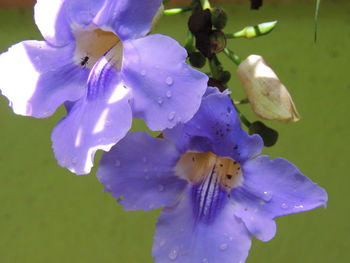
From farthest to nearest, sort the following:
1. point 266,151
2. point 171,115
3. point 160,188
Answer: point 266,151, point 160,188, point 171,115

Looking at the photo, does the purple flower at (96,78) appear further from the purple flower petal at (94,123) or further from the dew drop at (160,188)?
the dew drop at (160,188)

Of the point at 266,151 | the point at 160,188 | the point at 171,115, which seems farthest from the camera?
the point at 266,151

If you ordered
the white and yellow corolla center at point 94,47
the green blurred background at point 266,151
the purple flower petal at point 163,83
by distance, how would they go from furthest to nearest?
the green blurred background at point 266,151 → the white and yellow corolla center at point 94,47 → the purple flower petal at point 163,83

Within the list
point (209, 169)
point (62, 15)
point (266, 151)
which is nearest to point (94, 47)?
point (62, 15)

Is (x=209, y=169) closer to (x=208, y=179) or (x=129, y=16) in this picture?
(x=208, y=179)

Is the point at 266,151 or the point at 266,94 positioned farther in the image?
the point at 266,151

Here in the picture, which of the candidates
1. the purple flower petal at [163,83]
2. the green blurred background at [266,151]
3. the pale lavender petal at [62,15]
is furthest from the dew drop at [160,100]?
the green blurred background at [266,151]
